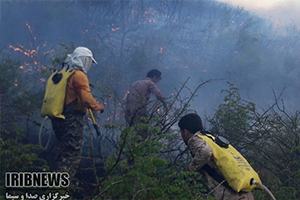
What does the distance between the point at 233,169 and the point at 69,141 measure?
217 cm

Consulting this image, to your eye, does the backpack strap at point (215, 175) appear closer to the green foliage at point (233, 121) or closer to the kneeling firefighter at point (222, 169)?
the kneeling firefighter at point (222, 169)

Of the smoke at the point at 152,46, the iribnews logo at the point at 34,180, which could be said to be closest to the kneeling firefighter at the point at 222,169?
the iribnews logo at the point at 34,180

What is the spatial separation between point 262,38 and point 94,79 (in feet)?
33.6

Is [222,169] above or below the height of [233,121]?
below

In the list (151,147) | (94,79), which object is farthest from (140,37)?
(151,147)

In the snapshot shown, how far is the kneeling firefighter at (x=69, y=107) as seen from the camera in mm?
3730

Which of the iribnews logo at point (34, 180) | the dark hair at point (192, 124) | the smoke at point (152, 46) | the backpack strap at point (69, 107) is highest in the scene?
the smoke at point (152, 46)

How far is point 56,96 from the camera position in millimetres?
3744

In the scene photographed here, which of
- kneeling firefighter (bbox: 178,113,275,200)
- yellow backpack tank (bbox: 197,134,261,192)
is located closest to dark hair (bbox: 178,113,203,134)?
kneeling firefighter (bbox: 178,113,275,200)

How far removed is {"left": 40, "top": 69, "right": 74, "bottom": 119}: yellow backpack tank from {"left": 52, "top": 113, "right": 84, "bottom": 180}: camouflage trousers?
13 cm

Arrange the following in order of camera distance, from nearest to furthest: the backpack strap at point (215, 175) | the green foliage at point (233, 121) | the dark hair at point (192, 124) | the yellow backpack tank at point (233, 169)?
the yellow backpack tank at point (233, 169) < the backpack strap at point (215, 175) < the dark hair at point (192, 124) < the green foliage at point (233, 121)

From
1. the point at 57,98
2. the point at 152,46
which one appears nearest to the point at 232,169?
the point at 57,98

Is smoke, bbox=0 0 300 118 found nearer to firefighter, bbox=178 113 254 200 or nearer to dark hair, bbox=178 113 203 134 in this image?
dark hair, bbox=178 113 203 134

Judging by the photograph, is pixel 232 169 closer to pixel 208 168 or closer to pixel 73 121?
pixel 208 168
